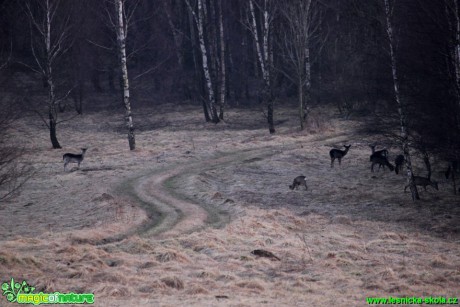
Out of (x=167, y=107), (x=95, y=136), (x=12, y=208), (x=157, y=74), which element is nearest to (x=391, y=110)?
(x=12, y=208)

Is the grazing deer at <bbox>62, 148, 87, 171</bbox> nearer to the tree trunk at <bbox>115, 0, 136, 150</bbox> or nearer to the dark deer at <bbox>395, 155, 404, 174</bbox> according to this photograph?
the tree trunk at <bbox>115, 0, 136, 150</bbox>

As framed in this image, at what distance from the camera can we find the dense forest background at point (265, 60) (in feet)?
79.5

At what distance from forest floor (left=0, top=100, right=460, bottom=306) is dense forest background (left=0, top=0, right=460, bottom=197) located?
11.4 ft

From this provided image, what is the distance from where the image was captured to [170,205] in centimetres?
2489

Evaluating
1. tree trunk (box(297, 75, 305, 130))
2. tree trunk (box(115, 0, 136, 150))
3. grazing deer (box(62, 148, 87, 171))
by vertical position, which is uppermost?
tree trunk (box(115, 0, 136, 150))

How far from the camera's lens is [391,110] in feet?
88.4

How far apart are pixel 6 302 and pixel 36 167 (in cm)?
2300

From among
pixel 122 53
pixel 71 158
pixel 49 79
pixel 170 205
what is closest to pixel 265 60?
pixel 122 53

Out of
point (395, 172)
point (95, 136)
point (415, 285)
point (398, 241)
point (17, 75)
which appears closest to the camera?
point (415, 285)

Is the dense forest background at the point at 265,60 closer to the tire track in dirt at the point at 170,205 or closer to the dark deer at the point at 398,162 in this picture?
the dark deer at the point at 398,162

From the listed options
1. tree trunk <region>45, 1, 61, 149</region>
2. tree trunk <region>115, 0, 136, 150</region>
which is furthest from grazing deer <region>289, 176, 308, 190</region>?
tree trunk <region>45, 1, 61, 149</region>

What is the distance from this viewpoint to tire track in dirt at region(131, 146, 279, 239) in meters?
21.2

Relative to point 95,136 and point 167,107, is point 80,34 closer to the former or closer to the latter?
point 167,107

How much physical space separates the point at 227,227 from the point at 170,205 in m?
4.51
